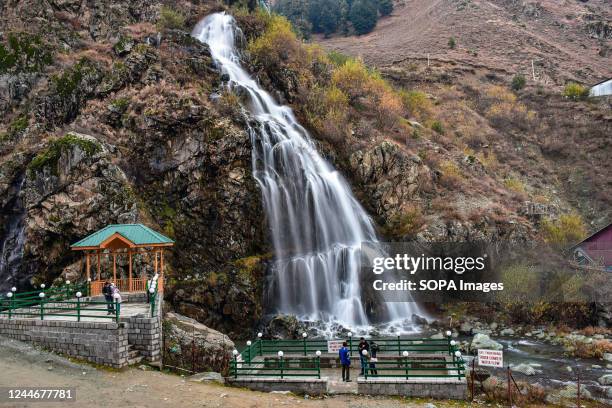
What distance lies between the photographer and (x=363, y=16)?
349ft

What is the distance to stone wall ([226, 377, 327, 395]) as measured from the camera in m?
15.8

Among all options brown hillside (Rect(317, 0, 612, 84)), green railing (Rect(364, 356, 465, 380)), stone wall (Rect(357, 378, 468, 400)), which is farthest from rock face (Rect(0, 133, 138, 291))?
brown hillside (Rect(317, 0, 612, 84))

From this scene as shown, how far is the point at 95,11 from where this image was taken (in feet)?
148

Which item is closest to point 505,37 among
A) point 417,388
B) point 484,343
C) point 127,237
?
point 484,343

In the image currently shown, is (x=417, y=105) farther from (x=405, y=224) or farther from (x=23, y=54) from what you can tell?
(x=23, y=54)

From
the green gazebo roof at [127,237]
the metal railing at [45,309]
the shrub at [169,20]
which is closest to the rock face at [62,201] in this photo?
the green gazebo roof at [127,237]

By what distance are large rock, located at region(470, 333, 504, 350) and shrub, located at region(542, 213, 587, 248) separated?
15264 millimetres

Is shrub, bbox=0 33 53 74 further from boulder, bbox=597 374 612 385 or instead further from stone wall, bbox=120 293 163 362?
boulder, bbox=597 374 612 385

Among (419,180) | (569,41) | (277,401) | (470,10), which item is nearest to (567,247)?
(419,180)

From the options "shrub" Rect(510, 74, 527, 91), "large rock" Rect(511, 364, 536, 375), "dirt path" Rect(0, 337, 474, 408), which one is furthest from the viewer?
"shrub" Rect(510, 74, 527, 91)

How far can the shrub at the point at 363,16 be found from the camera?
105 meters

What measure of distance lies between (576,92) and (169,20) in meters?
55.8

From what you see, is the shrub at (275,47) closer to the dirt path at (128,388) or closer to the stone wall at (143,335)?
the stone wall at (143,335)

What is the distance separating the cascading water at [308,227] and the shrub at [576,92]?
47041 millimetres
